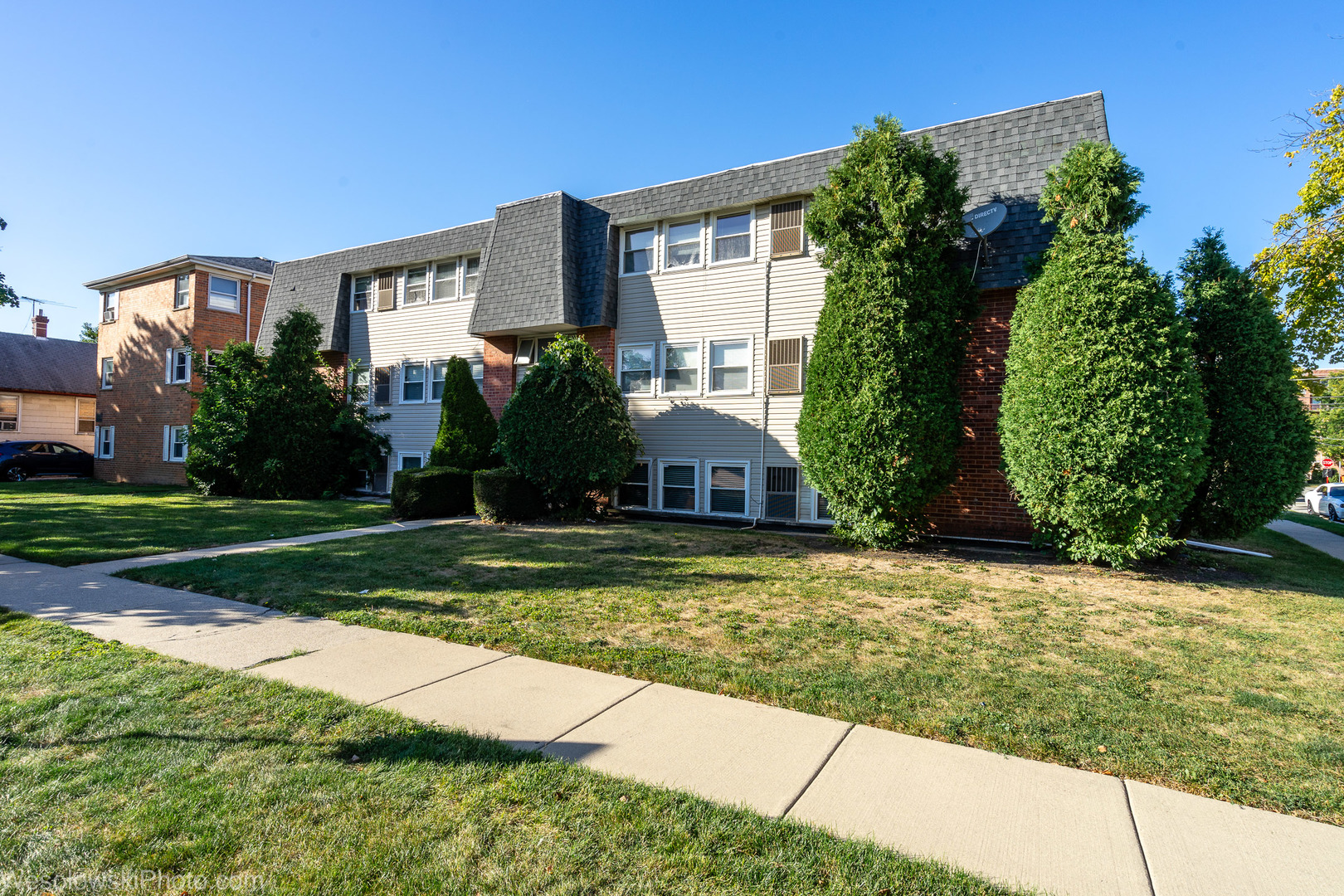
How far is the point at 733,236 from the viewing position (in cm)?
1414

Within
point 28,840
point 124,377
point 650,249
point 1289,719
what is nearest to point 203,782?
point 28,840

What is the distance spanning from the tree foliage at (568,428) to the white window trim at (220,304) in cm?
1630

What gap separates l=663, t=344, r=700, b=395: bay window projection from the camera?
14.5 meters

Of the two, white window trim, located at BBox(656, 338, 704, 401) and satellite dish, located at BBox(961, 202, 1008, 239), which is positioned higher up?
satellite dish, located at BBox(961, 202, 1008, 239)

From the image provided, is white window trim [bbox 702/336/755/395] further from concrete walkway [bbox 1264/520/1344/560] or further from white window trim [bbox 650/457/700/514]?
concrete walkway [bbox 1264/520/1344/560]

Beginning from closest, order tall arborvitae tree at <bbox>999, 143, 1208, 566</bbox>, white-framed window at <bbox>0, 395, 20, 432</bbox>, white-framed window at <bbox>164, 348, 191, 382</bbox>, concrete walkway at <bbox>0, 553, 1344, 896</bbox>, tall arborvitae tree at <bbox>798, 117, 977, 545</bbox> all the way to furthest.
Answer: concrete walkway at <bbox>0, 553, 1344, 896</bbox> < tall arborvitae tree at <bbox>999, 143, 1208, 566</bbox> < tall arborvitae tree at <bbox>798, 117, 977, 545</bbox> < white-framed window at <bbox>164, 348, 191, 382</bbox> < white-framed window at <bbox>0, 395, 20, 432</bbox>

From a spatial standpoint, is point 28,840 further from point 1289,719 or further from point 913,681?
point 1289,719

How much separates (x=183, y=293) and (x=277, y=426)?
10322mm

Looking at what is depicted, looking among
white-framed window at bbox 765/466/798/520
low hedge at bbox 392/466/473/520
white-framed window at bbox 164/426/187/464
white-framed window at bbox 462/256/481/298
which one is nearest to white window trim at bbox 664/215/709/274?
white-framed window at bbox 765/466/798/520

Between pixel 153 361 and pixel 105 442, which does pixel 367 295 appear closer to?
pixel 153 361

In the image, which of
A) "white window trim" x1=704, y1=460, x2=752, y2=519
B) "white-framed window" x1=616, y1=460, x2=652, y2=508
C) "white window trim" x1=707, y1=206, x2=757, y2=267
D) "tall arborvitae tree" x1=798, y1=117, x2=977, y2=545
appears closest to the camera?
"tall arborvitae tree" x1=798, y1=117, x2=977, y2=545

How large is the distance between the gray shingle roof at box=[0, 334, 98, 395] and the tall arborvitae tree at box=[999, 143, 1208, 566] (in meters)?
37.4

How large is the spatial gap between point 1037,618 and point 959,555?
3.62m

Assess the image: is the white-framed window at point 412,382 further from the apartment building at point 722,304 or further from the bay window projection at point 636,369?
the bay window projection at point 636,369
